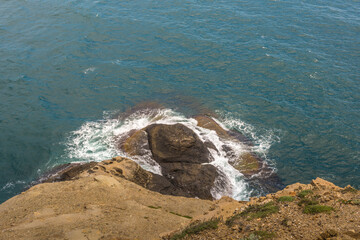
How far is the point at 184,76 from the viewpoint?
165 feet

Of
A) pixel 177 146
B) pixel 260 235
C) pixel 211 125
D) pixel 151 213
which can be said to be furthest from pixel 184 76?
pixel 260 235

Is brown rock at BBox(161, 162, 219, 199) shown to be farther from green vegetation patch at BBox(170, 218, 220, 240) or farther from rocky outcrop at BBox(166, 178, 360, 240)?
green vegetation patch at BBox(170, 218, 220, 240)

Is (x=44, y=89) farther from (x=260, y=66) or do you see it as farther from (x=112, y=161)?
(x=260, y=66)

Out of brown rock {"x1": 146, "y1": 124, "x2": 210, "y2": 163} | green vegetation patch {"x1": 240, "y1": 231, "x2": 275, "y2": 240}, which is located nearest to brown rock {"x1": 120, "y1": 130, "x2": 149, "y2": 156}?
brown rock {"x1": 146, "y1": 124, "x2": 210, "y2": 163}

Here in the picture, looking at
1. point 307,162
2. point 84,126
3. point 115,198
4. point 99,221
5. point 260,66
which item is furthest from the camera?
point 260,66

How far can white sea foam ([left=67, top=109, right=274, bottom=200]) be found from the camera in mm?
33562

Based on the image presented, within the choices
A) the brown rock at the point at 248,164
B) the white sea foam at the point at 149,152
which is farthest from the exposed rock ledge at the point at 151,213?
the brown rock at the point at 248,164

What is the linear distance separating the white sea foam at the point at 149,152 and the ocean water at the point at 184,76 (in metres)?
0.26

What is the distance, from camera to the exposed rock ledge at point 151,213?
61.0 feet

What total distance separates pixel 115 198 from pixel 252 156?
1896 cm

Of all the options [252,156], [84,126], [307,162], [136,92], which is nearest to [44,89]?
[84,126]

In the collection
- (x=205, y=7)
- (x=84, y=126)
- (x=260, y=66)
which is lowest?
(x=84, y=126)

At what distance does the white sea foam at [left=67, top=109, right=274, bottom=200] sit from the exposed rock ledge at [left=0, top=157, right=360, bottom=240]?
17.1 ft

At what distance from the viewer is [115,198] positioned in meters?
25.5
